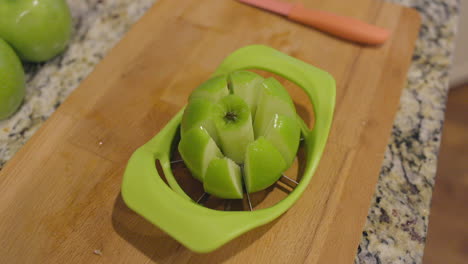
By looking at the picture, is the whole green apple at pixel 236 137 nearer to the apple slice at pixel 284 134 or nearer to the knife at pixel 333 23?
the apple slice at pixel 284 134

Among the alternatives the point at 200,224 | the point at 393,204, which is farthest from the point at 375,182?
the point at 200,224

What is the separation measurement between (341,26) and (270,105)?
41cm

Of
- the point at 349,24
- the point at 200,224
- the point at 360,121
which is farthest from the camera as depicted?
the point at 349,24

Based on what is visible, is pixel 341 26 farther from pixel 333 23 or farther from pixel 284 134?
pixel 284 134

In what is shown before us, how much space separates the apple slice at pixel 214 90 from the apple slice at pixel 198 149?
92mm

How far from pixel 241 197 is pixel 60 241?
372mm

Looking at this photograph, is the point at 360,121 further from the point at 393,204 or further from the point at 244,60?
the point at 244,60

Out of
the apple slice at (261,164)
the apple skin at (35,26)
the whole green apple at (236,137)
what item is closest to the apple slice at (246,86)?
the whole green apple at (236,137)

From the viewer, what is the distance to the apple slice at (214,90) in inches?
30.6

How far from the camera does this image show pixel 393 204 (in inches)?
32.3

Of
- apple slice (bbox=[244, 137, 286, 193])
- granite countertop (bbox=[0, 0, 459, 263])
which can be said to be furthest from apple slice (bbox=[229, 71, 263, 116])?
granite countertop (bbox=[0, 0, 459, 263])

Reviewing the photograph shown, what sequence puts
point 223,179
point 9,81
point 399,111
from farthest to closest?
1. point 399,111
2. point 9,81
3. point 223,179

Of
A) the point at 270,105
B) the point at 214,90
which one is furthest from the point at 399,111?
the point at 214,90

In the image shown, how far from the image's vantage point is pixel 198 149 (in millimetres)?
710
